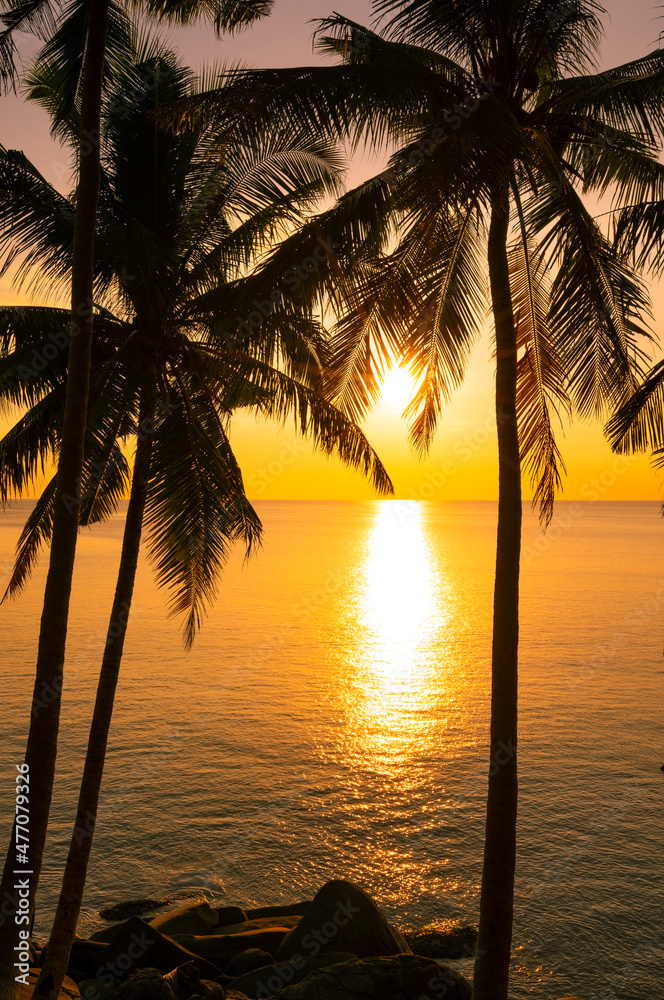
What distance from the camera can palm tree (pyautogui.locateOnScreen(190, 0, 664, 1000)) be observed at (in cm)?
646

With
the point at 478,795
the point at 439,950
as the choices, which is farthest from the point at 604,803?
the point at 439,950

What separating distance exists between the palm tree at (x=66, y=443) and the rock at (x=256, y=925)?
17.3 ft

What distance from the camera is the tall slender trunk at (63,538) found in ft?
23.7

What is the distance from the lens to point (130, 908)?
1394cm

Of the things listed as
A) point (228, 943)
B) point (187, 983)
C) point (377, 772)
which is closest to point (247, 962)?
point (228, 943)

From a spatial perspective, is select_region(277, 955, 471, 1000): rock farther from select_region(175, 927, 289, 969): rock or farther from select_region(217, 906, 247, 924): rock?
select_region(217, 906, 247, 924): rock

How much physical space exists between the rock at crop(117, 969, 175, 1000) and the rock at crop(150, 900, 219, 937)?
2646mm

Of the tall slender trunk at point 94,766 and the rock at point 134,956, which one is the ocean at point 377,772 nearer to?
the rock at point 134,956

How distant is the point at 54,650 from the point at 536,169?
22.9ft

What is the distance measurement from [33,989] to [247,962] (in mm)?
3639

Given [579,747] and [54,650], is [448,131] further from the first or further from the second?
[579,747]

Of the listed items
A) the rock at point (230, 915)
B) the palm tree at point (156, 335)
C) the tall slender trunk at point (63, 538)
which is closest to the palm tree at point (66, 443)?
the tall slender trunk at point (63, 538)

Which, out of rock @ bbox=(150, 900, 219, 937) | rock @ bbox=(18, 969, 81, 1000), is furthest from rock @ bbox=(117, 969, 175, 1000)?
rock @ bbox=(150, 900, 219, 937)

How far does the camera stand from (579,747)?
23.7m
